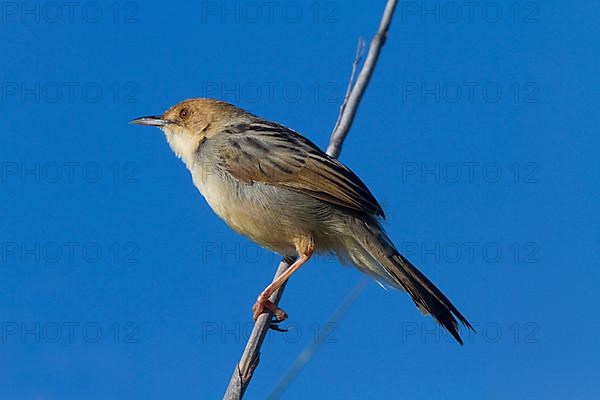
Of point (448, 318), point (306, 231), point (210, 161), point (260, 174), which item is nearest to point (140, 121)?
point (210, 161)

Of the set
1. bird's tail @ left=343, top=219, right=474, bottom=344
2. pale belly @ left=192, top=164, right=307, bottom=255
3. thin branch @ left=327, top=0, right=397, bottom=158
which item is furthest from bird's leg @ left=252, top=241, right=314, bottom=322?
thin branch @ left=327, top=0, right=397, bottom=158

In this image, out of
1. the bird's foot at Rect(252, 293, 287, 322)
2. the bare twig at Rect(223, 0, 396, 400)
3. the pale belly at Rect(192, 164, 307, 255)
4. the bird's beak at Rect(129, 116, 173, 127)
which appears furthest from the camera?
the bird's beak at Rect(129, 116, 173, 127)

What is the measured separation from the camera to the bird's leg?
5540mm

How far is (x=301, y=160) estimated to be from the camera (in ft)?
18.9

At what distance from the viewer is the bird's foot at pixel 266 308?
18.1 ft

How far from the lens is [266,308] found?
218 inches

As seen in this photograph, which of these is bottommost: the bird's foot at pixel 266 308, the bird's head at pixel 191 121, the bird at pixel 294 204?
the bird's foot at pixel 266 308

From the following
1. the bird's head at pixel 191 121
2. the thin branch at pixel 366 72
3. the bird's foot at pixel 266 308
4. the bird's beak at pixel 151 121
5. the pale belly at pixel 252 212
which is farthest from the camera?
the bird's beak at pixel 151 121

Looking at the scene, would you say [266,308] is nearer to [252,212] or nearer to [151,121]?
[252,212]

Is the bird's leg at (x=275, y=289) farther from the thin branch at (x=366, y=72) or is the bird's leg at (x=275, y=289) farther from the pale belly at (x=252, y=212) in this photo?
the thin branch at (x=366, y=72)

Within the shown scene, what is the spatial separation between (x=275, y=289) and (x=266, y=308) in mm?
283

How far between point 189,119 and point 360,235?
6.91ft

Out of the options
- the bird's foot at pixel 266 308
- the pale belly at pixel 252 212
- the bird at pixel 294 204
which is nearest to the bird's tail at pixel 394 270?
the bird at pixel 294 204

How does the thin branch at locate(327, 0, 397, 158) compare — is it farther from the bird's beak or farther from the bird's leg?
the bird's beak
